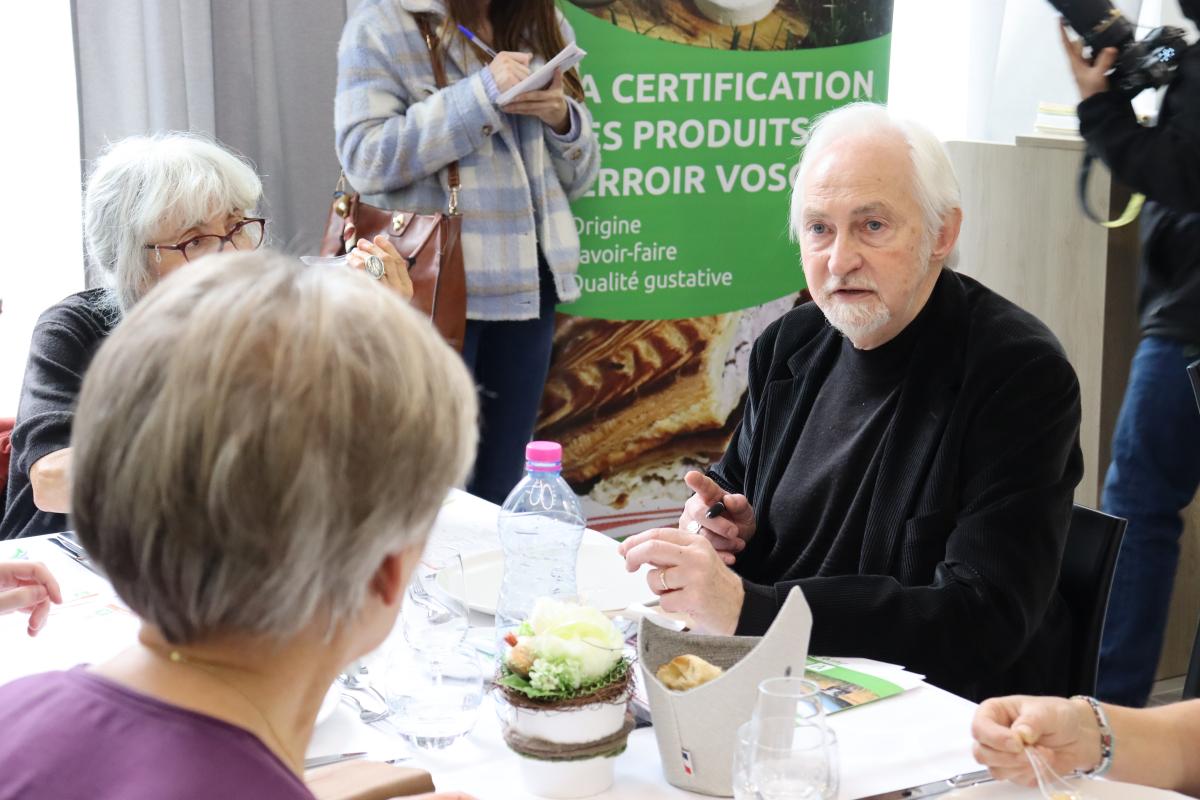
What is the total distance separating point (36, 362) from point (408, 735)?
4.50ft

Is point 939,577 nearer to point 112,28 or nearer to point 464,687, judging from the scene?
point 464,687

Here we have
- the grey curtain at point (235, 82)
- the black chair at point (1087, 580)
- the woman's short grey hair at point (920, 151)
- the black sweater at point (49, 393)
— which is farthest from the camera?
the grey curtain at point (235, 82)

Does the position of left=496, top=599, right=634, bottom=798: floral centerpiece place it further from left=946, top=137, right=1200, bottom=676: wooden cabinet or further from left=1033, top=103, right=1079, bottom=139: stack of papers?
left=1033, top=103, right=1079, bottom=139: stack of papers

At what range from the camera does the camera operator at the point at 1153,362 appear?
9.00 feet

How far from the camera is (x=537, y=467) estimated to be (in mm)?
1743

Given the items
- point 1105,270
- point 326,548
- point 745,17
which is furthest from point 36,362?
point 1105,270

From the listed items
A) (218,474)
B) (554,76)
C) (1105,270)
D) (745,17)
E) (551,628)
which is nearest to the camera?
(218,474)

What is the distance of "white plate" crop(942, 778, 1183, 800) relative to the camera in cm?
117

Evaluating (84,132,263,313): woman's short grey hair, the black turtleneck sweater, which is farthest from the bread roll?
(84,132,263,313): woman's short grey hair

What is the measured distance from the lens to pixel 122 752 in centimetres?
79

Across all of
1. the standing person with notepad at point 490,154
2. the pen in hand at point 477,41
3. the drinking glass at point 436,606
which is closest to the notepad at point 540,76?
the standing person with notepad at point 490,154

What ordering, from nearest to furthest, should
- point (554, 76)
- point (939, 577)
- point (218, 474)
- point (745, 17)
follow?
point (218, 474), point (939, 577), point (554, 76), point (745, 17)

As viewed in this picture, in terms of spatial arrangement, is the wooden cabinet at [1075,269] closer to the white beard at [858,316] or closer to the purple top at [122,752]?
the white beard at [858,316]

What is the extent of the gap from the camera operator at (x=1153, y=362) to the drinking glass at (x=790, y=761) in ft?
6.62
